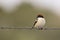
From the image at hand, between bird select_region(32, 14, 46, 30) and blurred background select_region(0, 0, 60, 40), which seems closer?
bird select_region(32, 14, 46, 30)

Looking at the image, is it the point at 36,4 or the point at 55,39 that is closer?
the point at 55,39

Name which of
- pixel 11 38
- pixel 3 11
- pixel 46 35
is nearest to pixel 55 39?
pixel 46 35

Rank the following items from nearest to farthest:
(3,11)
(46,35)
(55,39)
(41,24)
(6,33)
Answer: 1. (41,24)
2. (55,39)
3. (46,35)
4. (6,33)
5. (3,11)

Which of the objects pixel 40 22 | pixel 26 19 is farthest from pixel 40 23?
pixel 26 19

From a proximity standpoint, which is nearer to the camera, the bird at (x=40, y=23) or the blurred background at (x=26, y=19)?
the bird at (x=40, y=23)

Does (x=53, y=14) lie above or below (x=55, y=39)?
above

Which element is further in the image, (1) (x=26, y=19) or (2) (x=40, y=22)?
(1) (x=26, y=19)

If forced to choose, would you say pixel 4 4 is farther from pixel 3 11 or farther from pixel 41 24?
pixel 41 24

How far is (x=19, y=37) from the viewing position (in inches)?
236

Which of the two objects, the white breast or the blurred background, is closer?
the white breast

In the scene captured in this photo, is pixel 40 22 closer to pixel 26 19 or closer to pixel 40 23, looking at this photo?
pixel 40 23

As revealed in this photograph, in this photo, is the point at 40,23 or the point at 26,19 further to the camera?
the point at 26,19

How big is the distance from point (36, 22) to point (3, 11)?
5.25 metres

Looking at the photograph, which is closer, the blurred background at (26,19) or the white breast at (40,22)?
the white breast at (40,22)
